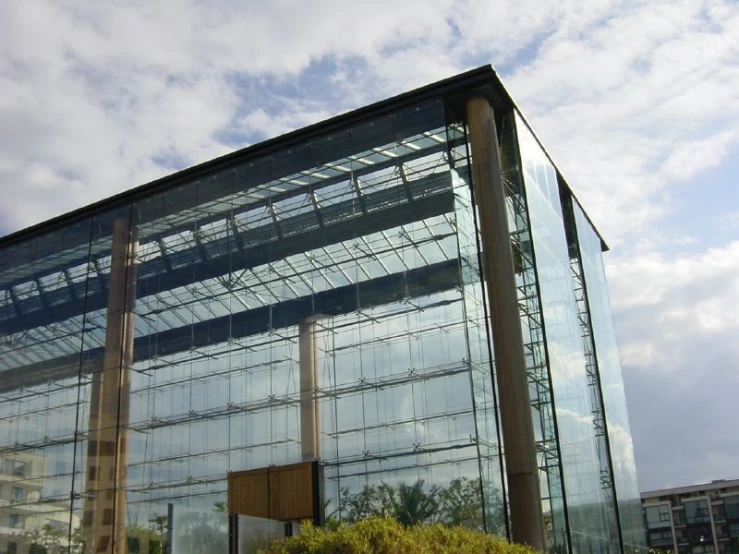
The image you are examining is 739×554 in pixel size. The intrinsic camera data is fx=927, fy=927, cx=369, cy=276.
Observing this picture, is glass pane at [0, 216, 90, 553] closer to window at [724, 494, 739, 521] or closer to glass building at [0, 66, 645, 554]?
glass building at [0, 66, 645, 554]

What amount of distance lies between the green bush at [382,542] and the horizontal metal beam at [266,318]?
10.7 m

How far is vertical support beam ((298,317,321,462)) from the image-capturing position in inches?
1013

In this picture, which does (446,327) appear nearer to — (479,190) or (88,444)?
(479,190)

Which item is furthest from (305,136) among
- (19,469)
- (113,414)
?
(19,469)

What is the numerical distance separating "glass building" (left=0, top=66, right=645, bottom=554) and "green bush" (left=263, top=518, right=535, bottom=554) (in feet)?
22.8

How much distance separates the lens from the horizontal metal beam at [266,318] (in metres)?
25.6

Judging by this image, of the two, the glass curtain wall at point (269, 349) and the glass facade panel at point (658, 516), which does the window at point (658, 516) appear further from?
the glass curtain wall at point (269, 349)

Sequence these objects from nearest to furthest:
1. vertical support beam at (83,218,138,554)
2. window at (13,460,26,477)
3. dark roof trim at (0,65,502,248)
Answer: dark roof trim at (0,65,502,248), vertical support beam at (83,218,138,554), window at (13,460,26,477)

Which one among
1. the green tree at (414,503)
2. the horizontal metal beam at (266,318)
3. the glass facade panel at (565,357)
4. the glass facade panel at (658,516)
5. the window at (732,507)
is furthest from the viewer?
the glass facade panel at (658,516)

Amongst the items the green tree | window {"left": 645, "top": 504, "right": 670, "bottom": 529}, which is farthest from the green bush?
window {"left": 645, "top": 504, "right": 670, "bottom": 529}

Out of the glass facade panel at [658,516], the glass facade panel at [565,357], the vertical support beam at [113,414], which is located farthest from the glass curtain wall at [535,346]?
the glass facade panel at [658,516]

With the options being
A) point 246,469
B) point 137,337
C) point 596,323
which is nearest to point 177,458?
point 246,469

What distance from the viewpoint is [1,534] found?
31156mm

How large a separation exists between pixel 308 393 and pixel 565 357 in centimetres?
762
